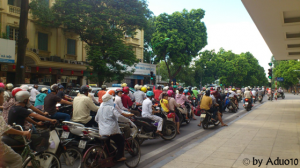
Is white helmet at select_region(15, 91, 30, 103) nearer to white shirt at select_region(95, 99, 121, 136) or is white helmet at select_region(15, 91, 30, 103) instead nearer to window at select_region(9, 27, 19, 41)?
white shirt at select_region(95, 99, 121, 136)

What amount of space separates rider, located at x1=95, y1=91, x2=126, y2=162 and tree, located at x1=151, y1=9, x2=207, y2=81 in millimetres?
27770

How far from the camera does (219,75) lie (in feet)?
203

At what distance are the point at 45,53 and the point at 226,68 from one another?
49.1 meters

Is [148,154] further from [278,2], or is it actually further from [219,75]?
[219,75]

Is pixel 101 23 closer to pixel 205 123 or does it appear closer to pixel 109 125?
pixel 205 123

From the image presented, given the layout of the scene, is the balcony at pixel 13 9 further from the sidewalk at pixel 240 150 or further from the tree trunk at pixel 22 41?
the sidewalk at pixel 240 150

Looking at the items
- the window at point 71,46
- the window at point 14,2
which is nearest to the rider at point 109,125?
the window at point 14,2

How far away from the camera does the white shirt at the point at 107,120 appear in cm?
492

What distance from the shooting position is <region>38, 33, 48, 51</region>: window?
2383 cm

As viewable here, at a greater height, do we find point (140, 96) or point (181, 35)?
point (181, 35)

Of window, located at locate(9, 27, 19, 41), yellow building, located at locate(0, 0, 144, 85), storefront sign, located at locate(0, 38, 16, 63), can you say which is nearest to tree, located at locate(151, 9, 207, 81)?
yellow building, located at locate(0, 0, 144, 85)

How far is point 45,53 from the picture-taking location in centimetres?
2422

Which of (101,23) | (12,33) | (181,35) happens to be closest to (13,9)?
(12,33)

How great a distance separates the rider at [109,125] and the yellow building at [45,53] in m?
18.0
